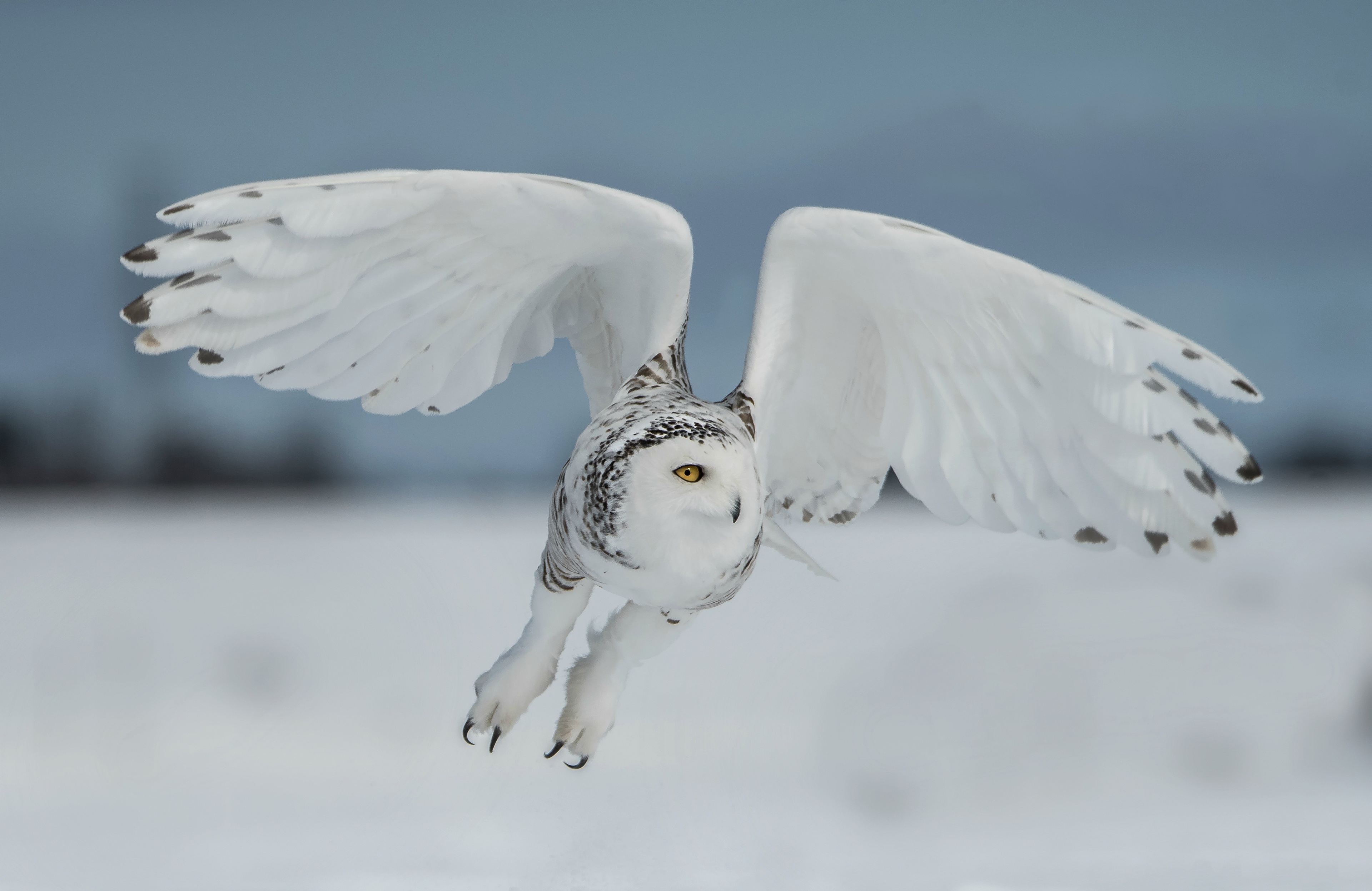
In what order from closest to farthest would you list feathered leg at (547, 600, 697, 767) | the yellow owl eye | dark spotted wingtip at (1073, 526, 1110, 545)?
the yellow owl eye, dark spotted wingtip at (1073, 526, 1110, 545), feathered leg at (547, 600, 697, 767)

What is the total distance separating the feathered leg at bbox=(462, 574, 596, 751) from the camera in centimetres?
134

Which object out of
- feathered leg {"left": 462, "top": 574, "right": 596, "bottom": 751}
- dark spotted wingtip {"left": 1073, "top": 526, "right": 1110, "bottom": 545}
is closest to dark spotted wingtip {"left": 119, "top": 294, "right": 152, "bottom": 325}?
feathered leg {"left": 462, "top": 574, "right": 596, "bottom": 751}

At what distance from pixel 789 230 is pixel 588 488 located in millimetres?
419

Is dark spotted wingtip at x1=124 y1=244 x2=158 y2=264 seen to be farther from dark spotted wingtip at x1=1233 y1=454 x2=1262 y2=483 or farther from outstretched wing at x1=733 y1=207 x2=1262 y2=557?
dark spotted wingtip at x1=1233 y1=454 x2=1262 y2=483

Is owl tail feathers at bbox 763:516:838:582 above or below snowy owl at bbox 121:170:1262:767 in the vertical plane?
below

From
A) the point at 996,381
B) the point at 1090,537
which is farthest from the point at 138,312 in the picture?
the point at 1090,537

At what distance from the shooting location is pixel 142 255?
1031 mm

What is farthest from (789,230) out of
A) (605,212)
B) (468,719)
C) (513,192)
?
(468,719)

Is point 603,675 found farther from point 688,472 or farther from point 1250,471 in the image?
point 1250,471

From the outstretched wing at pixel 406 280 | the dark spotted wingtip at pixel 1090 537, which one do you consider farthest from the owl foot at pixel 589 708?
the dark spotted wingtip at pixel 1090 537

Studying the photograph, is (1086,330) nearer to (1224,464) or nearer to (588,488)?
(1224,464)

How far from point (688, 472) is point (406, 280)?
18.7 inches

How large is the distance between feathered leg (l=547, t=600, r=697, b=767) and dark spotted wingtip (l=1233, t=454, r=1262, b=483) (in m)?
0.64

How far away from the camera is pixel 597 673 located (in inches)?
52.3
